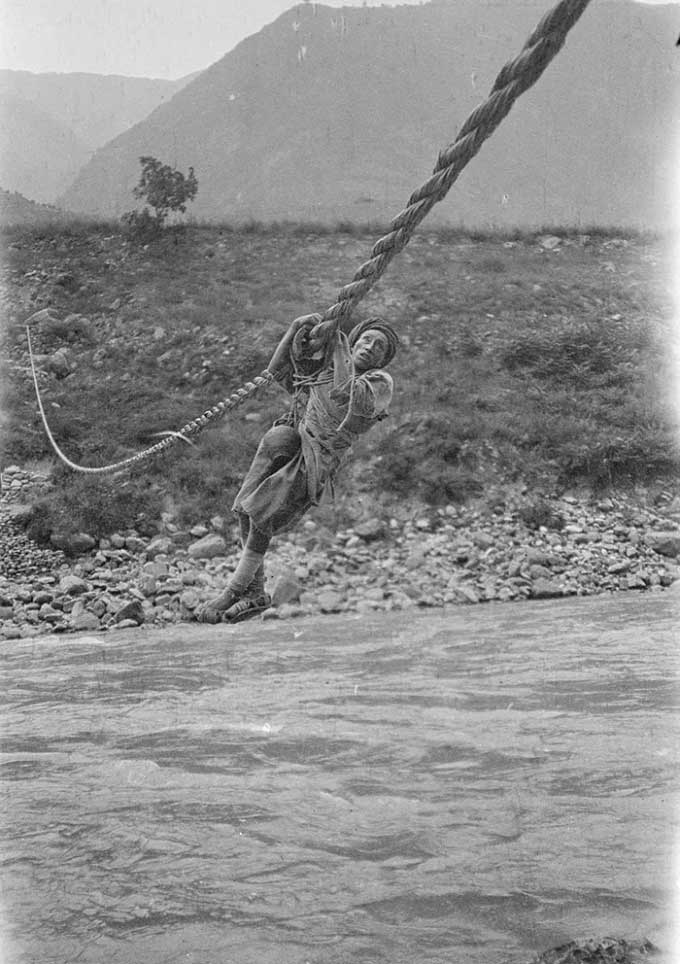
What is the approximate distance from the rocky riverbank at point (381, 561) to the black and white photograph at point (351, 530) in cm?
6

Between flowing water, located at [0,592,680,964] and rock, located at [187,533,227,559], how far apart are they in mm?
971

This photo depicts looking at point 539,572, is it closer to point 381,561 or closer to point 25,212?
point 381,561

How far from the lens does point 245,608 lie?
61.4 inches

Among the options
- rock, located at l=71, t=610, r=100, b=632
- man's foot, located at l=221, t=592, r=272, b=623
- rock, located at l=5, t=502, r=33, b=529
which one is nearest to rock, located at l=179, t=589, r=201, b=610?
rock, located at l=71, t=610, r=100, b=632

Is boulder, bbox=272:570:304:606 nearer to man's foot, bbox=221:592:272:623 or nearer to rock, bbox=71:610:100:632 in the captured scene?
rock, bbox=71:610:100:632

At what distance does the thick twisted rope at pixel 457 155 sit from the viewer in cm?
117

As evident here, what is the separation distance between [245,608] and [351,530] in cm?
1269

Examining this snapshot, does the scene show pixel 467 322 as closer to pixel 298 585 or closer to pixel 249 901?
pixel 298 585

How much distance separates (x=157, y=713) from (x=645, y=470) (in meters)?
10.0

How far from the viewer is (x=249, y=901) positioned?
Answer: 414cm

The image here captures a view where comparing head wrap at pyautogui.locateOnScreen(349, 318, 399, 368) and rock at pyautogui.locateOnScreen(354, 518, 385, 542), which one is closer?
head wrap at pyautogui.locateOnScreen(349, 318, 399, 368)

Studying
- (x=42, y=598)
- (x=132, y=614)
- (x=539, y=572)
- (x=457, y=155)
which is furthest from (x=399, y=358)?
(x=457, y=155)

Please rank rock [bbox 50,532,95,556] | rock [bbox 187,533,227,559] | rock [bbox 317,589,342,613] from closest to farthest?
rock [bbox 187,533,227,559] → rock [bbox 317,589,342,613] → rock [bbox 50,532,95,556]

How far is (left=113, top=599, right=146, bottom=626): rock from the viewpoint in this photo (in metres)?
11.5
